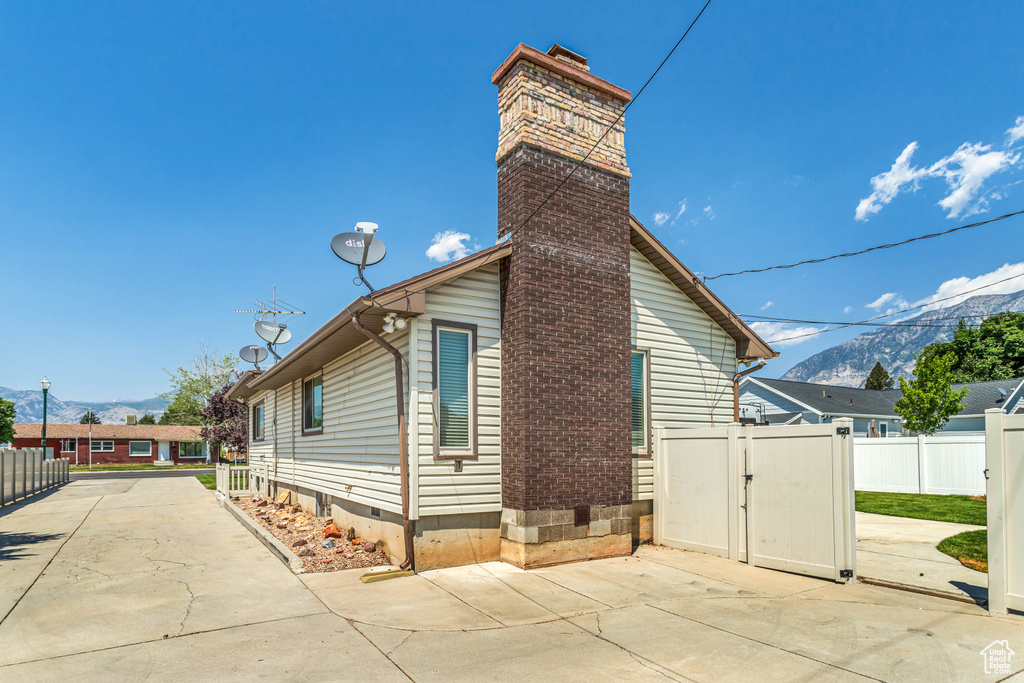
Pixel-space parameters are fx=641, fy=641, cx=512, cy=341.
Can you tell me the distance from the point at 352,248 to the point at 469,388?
2.57m

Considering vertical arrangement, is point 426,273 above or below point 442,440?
above

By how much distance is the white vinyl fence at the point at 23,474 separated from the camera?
16.7 m

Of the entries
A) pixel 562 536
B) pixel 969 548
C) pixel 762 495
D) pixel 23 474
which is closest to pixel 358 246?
pixel 562 536

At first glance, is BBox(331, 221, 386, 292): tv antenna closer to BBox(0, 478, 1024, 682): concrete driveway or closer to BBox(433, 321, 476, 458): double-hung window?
BBox(433, 321, 476, 458): double-hung window

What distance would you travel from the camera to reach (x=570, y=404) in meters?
8.91

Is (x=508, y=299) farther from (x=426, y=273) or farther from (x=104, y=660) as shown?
(x=104, y=660)

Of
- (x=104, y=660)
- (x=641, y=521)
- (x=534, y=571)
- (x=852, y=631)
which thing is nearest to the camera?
(x=104, y=660)

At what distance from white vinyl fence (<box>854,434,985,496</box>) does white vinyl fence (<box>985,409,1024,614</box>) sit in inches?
518

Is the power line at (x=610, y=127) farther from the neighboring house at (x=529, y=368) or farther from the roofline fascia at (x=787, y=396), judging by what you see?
the roofline fascia at (x=787, y=396)

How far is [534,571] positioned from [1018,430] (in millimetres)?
5396

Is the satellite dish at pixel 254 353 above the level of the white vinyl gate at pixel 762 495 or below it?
above

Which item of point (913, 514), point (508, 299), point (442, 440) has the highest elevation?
point (508, 299)

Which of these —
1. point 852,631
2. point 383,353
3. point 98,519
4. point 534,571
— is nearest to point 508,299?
point 383,353

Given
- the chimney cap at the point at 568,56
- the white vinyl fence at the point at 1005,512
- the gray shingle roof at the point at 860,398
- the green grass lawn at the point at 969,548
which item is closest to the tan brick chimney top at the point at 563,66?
the chimney cap at the point at 568,56
